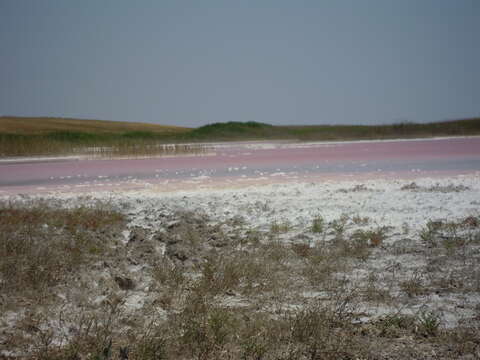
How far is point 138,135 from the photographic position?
59375 millimetres

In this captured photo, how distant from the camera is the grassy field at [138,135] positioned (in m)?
28.8

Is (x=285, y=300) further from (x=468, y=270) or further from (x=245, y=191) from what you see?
(x=245, y=191)

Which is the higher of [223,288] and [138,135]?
[138,135]

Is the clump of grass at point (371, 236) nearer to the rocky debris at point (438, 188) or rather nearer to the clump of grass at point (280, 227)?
the clump of grass at point (280, 227)

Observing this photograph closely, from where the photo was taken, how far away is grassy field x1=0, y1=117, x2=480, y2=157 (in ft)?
94.3

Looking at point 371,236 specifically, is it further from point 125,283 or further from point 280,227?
point 125,283

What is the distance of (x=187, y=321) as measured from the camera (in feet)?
13.3

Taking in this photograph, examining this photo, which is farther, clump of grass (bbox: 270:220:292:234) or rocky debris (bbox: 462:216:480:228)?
clump of grass (bbox: 270:220:292:234)

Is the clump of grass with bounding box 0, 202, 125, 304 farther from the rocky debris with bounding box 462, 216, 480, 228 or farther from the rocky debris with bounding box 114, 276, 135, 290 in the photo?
the rocky debris with bounding box 462, 216, 480, 228

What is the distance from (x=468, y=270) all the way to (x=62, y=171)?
17.6m

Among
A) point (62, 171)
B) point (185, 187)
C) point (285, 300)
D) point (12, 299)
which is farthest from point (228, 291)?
point (62, 171)

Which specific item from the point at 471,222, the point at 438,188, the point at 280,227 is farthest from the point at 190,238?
the point at 438,188

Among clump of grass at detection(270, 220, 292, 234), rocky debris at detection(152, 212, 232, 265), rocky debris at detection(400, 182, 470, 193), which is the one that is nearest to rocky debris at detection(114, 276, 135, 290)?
rocky debris at detection(152, 212, 232, 265)

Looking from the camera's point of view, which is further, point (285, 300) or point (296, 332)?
point (285, 300)
